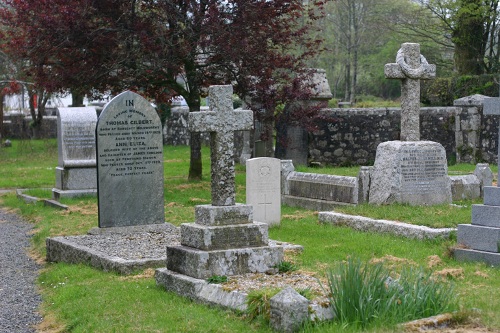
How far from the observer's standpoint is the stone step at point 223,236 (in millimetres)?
8220

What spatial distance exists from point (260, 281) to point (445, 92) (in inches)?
698

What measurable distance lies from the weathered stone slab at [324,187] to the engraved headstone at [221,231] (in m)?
5.83

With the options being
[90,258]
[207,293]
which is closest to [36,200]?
[90,258]

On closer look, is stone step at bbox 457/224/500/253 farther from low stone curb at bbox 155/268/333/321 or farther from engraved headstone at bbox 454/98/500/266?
low stone curb at bbox 155/268/333/321

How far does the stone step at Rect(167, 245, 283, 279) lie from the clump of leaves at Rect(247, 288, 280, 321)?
1.02 m

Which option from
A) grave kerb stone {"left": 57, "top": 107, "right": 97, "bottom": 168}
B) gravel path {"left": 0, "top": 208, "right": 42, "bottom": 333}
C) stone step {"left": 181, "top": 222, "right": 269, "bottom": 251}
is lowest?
gravel path {"left": 0, "top": 208, "right": 42, "bottom": 333}

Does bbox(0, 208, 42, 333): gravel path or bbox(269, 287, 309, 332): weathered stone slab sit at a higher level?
bbox(269, 287, 309, 332): weathered stone slab

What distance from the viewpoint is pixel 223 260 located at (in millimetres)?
8172

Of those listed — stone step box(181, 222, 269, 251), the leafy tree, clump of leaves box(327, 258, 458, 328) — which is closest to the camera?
clump of leaves box(327, 258, 458, 328)

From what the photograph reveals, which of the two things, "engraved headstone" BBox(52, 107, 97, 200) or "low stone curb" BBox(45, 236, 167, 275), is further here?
"engraved headstone" BBox(52, 107, 97, 200)

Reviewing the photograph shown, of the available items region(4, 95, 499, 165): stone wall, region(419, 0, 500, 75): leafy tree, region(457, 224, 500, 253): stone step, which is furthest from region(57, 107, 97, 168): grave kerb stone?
region(419, 0, 500, 75): leafy tree

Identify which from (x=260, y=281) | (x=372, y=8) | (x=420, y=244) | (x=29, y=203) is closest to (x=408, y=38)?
(x=372, y=8)

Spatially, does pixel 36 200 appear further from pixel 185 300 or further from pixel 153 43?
pixel 185 300

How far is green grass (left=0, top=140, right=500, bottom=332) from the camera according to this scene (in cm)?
727
